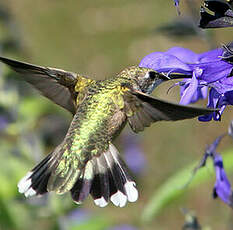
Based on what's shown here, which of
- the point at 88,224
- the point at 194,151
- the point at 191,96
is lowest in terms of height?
the point at 194,151

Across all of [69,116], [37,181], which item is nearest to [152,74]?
[37,181]

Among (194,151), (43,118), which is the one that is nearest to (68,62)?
(194,151)

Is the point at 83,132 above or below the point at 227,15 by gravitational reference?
below

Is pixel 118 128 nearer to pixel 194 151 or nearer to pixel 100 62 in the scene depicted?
pixel 194 151

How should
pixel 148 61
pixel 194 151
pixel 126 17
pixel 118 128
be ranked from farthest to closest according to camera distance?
pixel 126 17, pixel 194 151, pixel 118 128, pixel 148 61

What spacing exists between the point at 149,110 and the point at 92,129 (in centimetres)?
25

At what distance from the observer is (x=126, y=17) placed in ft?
22.6

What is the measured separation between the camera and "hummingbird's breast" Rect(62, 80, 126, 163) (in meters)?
1.31

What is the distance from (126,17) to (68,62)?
1078mm

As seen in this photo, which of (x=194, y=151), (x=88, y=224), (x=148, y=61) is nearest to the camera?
(x=148, y=61)

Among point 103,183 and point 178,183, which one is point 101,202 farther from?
point 178,183

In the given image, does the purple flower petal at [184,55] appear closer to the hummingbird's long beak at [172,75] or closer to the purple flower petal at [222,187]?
the hummingbird's long beak at [172,75]

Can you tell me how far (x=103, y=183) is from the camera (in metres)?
1.30

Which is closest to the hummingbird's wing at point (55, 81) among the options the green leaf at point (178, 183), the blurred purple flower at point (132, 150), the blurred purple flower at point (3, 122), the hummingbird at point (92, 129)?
the hummingbird at point (92, 129)
